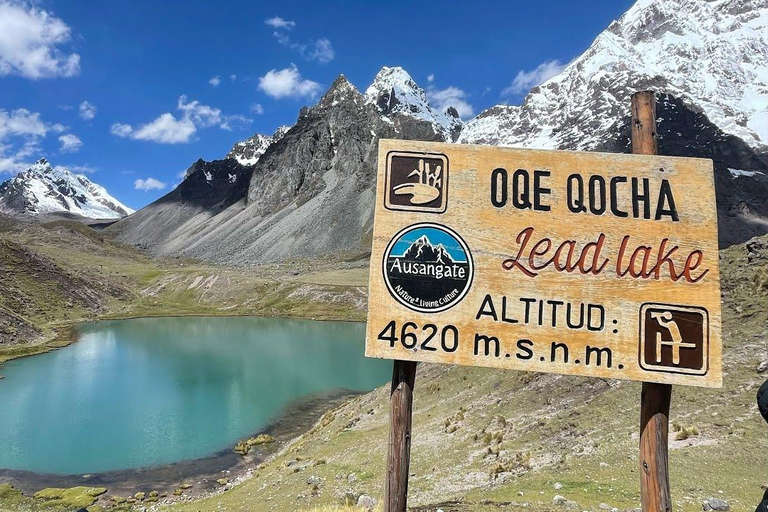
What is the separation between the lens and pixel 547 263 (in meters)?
6.28

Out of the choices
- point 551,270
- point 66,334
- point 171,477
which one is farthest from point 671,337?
point 66,334

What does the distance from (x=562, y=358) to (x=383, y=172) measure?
12.0ft

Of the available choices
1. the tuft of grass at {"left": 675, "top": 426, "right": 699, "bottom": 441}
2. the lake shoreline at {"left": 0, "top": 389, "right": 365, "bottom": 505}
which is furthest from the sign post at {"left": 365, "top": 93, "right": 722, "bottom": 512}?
the lake shoreline at {"left": 0, "top": 389, "right": 365, "bottom": 505}

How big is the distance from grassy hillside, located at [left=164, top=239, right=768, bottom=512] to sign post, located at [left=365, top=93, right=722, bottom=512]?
6.01 metres

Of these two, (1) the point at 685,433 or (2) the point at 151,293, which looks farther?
(2) the point at 151,293

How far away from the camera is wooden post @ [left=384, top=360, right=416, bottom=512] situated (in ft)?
21.4

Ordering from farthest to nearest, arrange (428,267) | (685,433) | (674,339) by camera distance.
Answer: (685,433)
(428,267)
(674,339)

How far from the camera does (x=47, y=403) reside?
145 ft

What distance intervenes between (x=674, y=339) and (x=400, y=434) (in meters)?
3.99

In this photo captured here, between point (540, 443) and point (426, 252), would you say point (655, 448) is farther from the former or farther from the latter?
point (540, 443)

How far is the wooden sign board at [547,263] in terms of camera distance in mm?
6020

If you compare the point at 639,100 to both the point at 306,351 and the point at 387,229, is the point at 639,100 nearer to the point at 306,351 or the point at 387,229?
the point at 387,229

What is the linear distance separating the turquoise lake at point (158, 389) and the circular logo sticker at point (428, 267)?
31488 millimetres

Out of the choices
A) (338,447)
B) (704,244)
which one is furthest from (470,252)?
(338,447)
